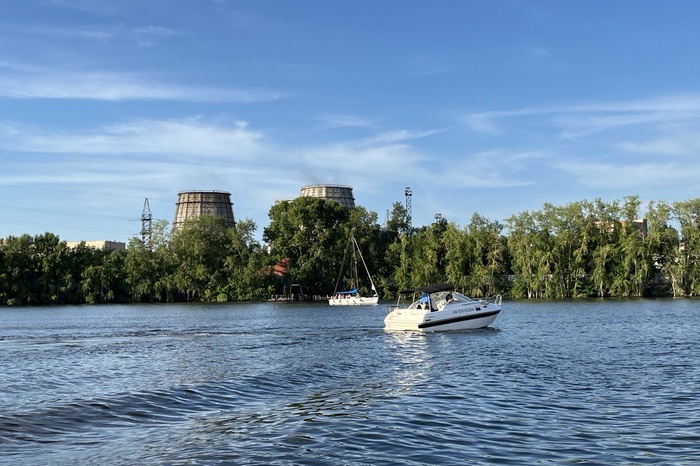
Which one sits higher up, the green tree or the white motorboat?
the green tree

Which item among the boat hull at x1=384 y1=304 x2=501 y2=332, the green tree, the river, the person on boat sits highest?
the green tree

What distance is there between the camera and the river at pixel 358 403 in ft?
56.5

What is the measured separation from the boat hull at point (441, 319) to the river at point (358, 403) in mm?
8326

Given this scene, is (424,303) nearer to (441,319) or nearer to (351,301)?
(441,319)

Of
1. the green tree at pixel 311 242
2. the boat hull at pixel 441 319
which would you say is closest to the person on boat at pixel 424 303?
the boat hull at pixel 441 319

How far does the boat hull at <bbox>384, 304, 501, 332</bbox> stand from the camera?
181 feet

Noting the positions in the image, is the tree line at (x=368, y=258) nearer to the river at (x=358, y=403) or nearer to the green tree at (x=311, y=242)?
the green tree at (x=311, y=242)

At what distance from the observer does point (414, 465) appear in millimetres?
15938

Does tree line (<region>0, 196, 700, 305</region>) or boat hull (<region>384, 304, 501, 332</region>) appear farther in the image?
tree line (<region>0, 196, 700, 305</region>)

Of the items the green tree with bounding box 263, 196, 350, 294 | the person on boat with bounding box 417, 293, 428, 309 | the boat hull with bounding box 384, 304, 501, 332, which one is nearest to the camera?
the boat hull with bounding box 384, 304, 501, 332

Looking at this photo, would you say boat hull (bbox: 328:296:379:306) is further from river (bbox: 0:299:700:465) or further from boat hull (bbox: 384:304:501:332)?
river (bbox: 0:299:700:465)

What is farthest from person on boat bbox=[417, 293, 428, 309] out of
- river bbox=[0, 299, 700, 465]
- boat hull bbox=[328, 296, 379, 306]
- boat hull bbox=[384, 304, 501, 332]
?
boat hull bbox=[328, 296, 379, 306]

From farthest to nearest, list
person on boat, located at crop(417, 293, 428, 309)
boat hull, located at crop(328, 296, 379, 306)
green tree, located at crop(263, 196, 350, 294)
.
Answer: green tree, located at crop(263, 196, 350, 294) < boat hull, located at crop(328, 296, 379, 306) < person on boat, located at crop(417, 293, 428, 309)

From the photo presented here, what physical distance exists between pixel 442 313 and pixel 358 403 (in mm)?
31995
